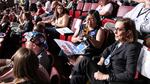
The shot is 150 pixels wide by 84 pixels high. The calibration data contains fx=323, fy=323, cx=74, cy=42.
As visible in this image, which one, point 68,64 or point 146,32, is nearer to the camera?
point 146,32

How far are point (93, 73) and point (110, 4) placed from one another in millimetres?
3144

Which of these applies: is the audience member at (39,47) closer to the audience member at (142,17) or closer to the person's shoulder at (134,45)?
the person's shoulder at (134,45)

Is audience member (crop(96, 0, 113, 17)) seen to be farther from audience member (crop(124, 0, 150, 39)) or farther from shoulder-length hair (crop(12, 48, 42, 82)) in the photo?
shoulder-length hair (crop(12, 48, 42, 82))

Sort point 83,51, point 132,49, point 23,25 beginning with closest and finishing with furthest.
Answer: point 132,49, point 83,51, point 23,25

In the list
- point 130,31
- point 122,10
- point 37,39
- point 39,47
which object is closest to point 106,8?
point 122,10

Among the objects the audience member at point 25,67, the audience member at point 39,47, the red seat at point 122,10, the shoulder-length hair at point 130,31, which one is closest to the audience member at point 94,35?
the audience member at point 39,47

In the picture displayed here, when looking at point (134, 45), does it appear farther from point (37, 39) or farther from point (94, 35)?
point (37, 39)

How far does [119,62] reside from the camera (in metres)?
3.34

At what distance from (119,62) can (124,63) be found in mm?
61

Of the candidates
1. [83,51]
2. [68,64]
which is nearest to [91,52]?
[83,51]

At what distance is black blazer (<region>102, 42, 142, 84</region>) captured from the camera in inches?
122

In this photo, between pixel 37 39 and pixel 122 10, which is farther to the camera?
pixel 122 10

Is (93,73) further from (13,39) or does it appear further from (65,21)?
(13,39)

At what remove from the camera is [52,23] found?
760cm
